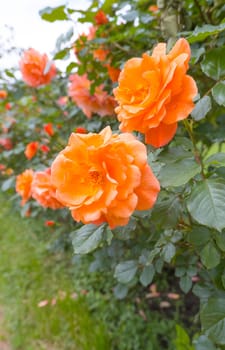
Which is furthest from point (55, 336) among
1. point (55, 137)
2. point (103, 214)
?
point (103, 214)

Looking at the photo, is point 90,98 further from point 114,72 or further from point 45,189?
point 45,189

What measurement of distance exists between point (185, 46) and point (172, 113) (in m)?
0.12

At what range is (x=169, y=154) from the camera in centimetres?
68

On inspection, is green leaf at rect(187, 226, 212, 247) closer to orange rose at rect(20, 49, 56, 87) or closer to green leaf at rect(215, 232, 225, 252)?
green leaf at rect(215, 232, 225, 252)

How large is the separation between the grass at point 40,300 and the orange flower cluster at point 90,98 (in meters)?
1.06

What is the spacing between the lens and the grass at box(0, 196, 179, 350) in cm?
190

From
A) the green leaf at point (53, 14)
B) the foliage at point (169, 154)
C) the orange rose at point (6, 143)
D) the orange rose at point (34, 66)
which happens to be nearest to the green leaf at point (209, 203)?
the foliage at point (169, 154)

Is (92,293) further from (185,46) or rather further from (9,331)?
(185,46)

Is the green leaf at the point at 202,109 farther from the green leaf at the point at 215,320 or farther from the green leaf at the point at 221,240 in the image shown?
the green leaf at the point at 215,320

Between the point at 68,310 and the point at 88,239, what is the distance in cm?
155

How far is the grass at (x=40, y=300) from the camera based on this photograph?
6.57ft

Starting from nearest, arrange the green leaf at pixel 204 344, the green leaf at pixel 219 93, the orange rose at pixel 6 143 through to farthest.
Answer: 1. the green leaf at pixel 219 93
2. the green leaf at pixel 204 344
3. the orange rose at pixel 6 143

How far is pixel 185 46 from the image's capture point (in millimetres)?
629

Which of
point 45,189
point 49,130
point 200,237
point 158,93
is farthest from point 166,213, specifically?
point 49,130
